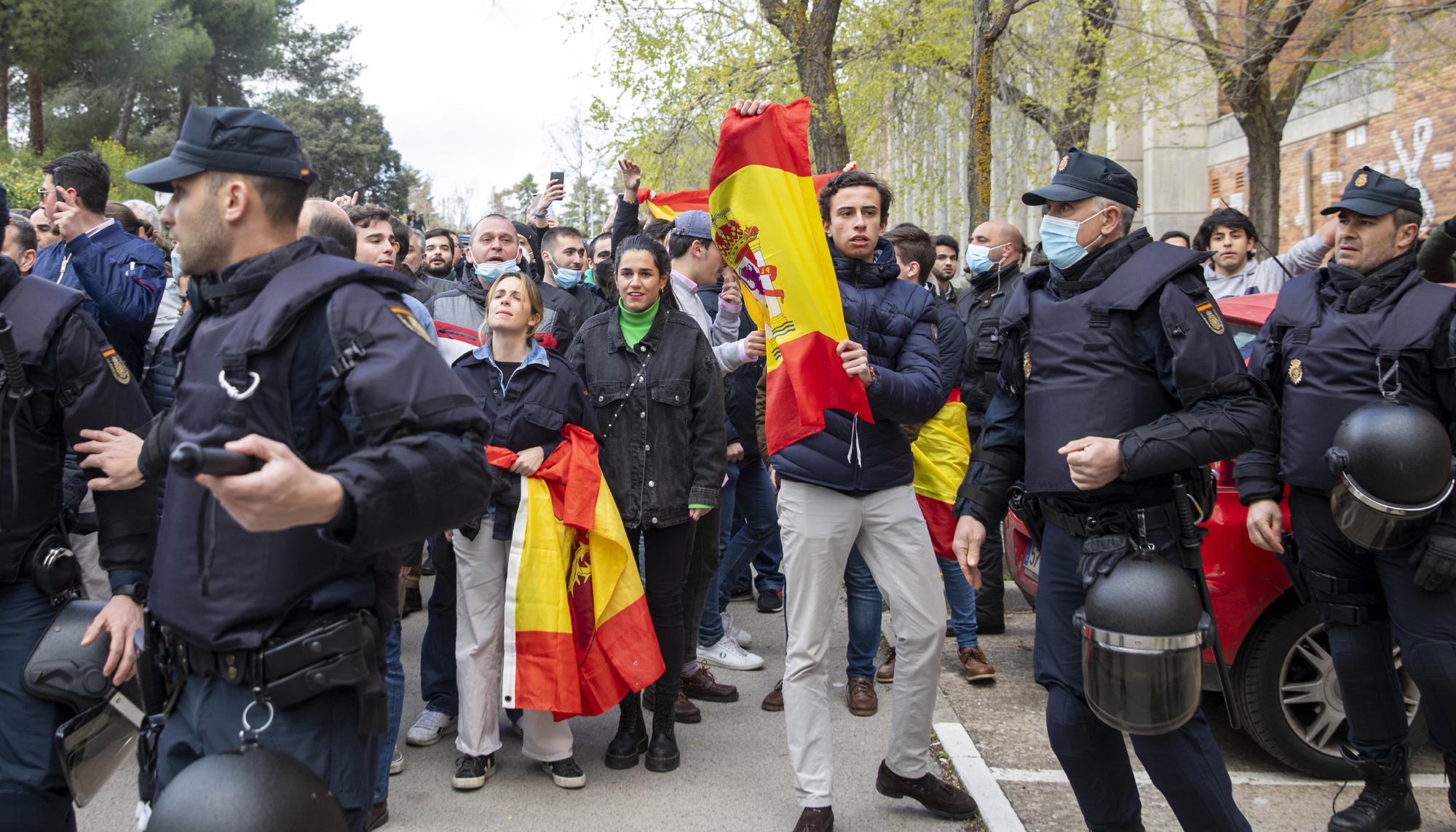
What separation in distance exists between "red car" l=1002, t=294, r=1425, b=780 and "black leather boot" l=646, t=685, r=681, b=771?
7.25 feet

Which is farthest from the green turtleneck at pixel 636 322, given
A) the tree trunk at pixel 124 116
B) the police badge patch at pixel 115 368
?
the tree trunk at pixel 124 116

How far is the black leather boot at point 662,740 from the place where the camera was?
5016mm

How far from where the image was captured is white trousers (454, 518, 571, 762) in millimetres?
4852

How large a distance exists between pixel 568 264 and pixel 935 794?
13.6ft

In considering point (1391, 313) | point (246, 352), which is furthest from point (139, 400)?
point (1391, 313)

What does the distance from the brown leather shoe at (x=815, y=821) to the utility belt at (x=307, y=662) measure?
2.11 metres

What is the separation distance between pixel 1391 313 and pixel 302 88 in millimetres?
51190

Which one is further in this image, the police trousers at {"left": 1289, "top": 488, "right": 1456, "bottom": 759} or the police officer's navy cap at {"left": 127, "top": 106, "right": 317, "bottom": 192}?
the police trousers at {"left": 1289, "top": 488, "right": 1456, "bottom": 759}

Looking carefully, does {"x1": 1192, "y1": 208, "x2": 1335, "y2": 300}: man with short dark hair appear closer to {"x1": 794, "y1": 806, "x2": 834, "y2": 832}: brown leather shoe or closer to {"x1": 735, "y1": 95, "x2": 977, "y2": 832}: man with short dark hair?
{"x1": 735, "y1": 95, "x2": 977, "y2": 832}: man with short dark hair

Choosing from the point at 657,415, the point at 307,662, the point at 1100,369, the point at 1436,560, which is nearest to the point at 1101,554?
the point at 1100,369

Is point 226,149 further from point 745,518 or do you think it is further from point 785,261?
point 745,518

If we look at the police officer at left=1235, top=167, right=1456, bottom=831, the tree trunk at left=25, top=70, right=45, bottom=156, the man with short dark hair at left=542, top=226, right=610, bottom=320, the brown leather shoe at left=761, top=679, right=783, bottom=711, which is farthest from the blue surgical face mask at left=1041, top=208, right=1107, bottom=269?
the tree trunk at left=25, top=70, right=45, bottom=156

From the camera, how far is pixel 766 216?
4.25m

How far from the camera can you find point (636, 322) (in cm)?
527
